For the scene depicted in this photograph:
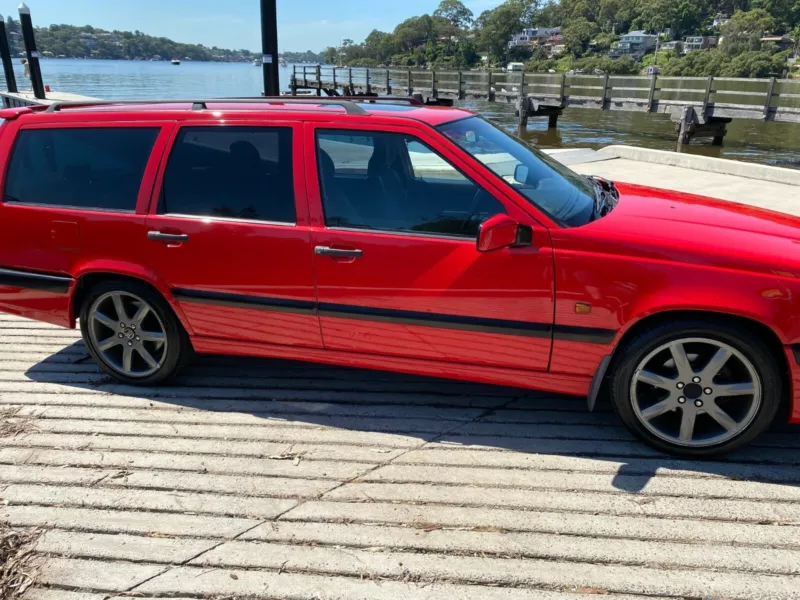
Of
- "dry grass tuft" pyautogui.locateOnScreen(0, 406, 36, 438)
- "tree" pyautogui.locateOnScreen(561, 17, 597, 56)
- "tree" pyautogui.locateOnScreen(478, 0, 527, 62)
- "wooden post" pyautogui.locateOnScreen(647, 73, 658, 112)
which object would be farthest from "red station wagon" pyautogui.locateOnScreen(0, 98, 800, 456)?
"tree" pyautogui.locateOnScreen(478, 0, 527, 62)

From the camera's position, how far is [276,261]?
3361 mm

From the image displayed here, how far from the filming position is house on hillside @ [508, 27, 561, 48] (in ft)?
A: 435

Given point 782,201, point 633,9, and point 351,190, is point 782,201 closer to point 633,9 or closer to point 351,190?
point 351,190

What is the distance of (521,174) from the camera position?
11.1 feet

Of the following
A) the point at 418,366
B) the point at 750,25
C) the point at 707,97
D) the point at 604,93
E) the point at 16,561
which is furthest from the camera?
the point at 750,25

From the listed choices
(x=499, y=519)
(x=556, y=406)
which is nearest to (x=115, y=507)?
(x=499, y=519)

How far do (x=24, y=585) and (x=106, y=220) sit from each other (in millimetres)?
2067

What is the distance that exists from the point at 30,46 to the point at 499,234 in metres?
24.7

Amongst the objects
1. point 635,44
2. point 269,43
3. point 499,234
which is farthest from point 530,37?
point 499,234

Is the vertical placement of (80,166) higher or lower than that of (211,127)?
lower

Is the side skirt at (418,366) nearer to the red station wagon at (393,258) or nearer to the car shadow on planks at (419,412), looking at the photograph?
the red station wagon at (393,258)

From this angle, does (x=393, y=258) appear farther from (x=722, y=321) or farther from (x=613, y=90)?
(x=613, y=90)

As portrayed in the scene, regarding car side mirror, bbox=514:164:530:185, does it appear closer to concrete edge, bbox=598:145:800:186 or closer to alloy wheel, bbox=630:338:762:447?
alloy wheel, bbox=630:338:762:447

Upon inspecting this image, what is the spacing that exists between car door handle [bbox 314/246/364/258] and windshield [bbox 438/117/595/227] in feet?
2.57
